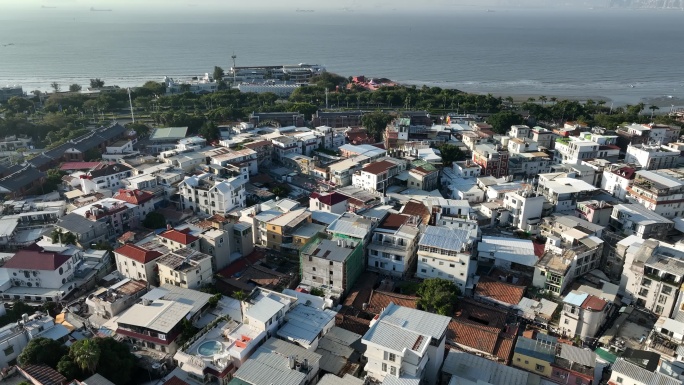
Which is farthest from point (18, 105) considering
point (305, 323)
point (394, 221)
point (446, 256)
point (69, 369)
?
point (446, 256)

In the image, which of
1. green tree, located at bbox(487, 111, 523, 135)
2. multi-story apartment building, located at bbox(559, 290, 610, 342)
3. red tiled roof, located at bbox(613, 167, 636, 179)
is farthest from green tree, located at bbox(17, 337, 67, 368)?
green tree, located at bbox(487, 111, 523, 135)

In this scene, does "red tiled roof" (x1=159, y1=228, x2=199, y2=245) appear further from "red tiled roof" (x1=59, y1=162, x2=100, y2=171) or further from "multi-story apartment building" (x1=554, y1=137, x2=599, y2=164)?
"multi-story apartment building" (x1=554, y1=137, x2=599, y2=164)

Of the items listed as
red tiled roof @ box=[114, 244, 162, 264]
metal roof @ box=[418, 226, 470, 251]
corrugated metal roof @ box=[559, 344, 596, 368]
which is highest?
metal roof @ box=[418, 226, 470, 251]

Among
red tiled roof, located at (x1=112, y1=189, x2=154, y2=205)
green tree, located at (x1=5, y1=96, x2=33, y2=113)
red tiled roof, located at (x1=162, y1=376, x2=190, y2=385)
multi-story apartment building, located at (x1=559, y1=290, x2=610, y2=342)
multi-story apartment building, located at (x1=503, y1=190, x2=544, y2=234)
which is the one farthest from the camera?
green tree, located at (x1=5, y1=96, x2=33, y2=113)

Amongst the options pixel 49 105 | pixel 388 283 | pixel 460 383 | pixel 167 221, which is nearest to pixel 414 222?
pixel 388 283

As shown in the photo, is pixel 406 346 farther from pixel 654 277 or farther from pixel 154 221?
pixel 154 221

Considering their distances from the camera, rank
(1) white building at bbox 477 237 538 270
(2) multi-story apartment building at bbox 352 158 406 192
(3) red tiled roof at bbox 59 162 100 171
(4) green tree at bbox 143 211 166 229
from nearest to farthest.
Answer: (1) white building at bbox 477 237 538 270, (4) green tree at bbox 143 211 166 229, (2) multi-story apartment building at bbox 352 158 406 192, (3) red tiled roof at bbox 59 162 100 171

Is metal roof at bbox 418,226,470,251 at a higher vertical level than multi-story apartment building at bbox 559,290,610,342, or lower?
higher

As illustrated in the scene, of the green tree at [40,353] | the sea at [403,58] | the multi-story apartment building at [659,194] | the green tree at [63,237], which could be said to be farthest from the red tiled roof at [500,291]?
the sea at [403,58]
